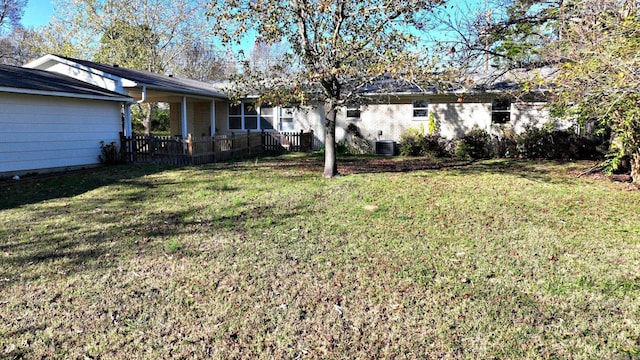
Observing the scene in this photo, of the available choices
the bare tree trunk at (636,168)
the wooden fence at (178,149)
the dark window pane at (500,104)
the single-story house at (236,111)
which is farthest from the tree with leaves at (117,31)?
the bare tree trunk at (636,168)

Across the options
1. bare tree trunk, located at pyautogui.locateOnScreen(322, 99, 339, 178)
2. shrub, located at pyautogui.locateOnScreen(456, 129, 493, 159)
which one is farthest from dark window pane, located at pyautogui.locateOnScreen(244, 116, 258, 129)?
bare tree trunk, located at pyautogui.locateOnScreen(322, 99, 339, 178)

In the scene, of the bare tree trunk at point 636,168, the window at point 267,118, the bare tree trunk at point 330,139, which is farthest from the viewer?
the window at point 267,118

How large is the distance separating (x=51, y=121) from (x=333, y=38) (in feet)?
26.4

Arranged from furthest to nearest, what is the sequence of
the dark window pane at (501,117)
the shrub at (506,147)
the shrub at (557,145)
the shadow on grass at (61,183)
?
the dark window pane at (501,117) < the shrub at (506,147) < the shrub at (557,145) < the shadow on grass at (61,183)

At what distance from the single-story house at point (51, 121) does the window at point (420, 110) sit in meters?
10.6

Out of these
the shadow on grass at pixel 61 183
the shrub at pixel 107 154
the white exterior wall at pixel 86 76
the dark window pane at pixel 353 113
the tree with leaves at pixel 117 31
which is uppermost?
the tree with leaves at pixel 117 31

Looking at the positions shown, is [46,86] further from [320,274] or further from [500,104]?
[500,104]

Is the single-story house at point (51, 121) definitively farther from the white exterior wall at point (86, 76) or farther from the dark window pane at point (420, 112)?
the dark window pane at point (420, 112)

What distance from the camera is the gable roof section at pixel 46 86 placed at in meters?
10.2

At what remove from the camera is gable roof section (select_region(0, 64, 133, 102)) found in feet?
33.3

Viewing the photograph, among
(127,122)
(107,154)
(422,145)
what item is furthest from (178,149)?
(422,145)

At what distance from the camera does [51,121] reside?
1129 centimetres

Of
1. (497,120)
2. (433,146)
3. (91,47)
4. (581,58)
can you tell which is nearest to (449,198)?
(581,58)

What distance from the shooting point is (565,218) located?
20.7 feet
